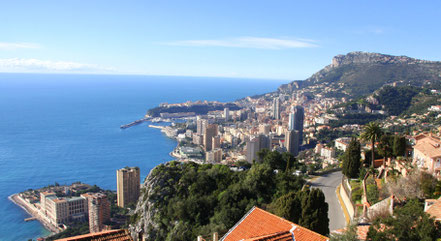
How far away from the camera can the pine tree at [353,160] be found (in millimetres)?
12031

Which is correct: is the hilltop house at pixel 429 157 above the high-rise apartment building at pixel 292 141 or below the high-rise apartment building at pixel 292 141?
above

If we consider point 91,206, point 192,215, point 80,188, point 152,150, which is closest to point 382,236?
point 192,215

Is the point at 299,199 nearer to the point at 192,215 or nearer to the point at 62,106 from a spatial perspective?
the point at 192,215

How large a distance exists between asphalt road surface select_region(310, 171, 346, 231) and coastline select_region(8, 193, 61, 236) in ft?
64.0

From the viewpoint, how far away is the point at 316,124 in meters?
55.8

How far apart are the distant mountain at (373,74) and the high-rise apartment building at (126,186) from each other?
2442 inches

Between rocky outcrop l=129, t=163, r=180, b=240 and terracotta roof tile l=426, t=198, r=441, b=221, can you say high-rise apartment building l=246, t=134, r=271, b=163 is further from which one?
terracotta roof tile l=426, t=198, r=441, b=221

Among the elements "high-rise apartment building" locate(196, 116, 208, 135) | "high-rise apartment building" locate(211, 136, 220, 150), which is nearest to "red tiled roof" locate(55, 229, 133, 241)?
"high-rise apartment building" locate(211, 136, 220, 150)

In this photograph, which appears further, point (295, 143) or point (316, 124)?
point (316, 124)

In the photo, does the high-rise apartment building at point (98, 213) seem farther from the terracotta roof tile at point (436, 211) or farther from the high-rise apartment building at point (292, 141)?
the high-rise apartment building at point (292, 141)

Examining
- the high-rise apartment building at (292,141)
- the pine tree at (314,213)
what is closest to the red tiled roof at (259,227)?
the pine tree at (314,213)

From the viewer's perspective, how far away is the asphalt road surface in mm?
9842

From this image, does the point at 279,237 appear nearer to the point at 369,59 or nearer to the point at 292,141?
the point at 292,141

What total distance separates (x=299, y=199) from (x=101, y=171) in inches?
1443
